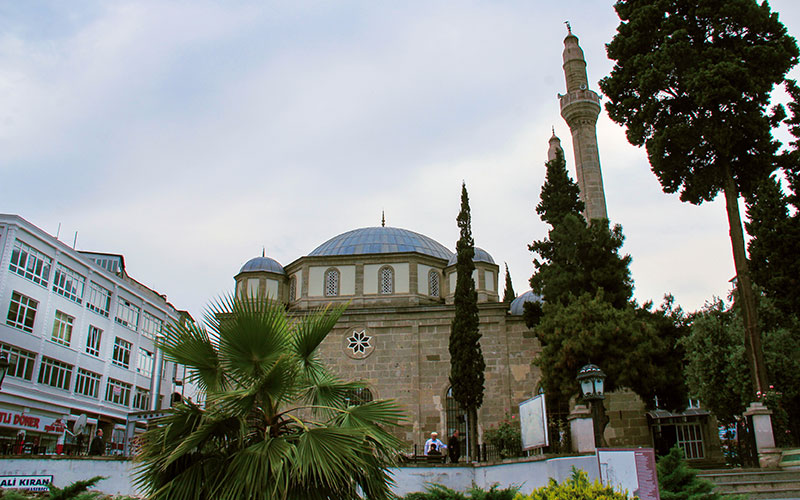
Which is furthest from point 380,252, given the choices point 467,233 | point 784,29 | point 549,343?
point 784,29

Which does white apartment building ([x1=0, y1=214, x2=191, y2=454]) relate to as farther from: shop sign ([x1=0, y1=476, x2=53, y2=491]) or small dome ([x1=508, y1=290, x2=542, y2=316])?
small dome ([x1=508, y1=290, x2=542, y2=316])

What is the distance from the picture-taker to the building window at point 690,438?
25.5 meters

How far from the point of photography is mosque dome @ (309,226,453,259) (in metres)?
27.3

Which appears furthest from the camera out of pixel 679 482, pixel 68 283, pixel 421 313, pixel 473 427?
pixel 68 283

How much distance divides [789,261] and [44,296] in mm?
24859

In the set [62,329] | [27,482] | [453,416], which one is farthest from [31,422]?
[453,416]

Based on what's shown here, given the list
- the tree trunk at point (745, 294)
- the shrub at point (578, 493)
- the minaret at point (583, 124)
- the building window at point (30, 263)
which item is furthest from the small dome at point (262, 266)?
the shrub at point (578, 493)

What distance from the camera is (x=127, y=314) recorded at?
1118 inches

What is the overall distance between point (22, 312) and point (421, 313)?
1418 cm

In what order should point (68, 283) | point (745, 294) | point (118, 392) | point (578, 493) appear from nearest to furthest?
point (578, 493) → point (745, 294) → point (68, 283) → point (118, 392)

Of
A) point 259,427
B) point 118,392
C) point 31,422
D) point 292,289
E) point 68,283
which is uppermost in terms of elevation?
point 292,289

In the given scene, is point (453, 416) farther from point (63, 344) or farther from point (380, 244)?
point (63, 344)

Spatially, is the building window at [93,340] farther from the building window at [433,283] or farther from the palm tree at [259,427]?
the palm tree at [259,427]

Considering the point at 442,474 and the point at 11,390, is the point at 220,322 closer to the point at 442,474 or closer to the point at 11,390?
the point at 442,474
